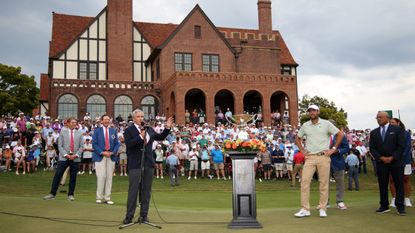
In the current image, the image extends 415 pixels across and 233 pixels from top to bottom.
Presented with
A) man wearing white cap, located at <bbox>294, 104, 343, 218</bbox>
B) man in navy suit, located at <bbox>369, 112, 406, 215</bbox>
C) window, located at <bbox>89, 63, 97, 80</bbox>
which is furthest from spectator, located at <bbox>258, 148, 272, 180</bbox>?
window, located at <bbox>89, 63, 97, 80</bbox>

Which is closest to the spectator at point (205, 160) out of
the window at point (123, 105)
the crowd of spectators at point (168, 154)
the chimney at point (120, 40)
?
the crowd of spectators at point (168, 154)

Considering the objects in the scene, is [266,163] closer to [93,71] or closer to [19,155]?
[19,155]

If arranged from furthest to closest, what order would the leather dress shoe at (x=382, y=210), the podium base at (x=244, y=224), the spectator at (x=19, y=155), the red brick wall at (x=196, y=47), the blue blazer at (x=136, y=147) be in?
the red brick wall at (x=196, y=47) → the spectator at (x=19, y=155) → the leather dress shoe at (x=382, y=210) → the blue blazer at (x=136, y=147) → the podium base at (x=244, y=224)

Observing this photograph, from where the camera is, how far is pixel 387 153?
846 cm

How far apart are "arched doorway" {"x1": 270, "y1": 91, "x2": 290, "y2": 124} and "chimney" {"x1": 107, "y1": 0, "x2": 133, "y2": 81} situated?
14.2m

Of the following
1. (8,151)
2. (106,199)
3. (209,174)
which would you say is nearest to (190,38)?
(209,174)

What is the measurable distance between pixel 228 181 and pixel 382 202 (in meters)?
11.9

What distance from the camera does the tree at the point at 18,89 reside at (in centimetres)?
4695

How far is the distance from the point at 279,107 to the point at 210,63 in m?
7.94

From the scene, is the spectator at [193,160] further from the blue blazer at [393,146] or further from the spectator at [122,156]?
the blue blazer at [393,146]

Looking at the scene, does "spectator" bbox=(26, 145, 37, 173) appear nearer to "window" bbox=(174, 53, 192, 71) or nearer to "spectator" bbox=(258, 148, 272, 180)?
"spectator" bbox=(258, 148, 272, 180)

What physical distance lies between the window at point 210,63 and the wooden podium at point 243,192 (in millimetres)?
32072

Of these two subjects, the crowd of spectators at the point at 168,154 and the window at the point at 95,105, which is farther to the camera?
the window at the point at 95,105

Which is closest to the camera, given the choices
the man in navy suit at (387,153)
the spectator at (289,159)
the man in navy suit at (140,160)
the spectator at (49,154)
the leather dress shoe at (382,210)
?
the man in navy suit at (140,160)
